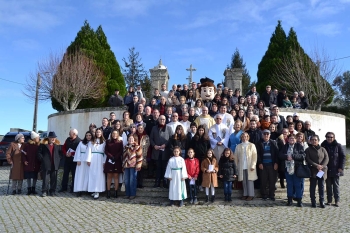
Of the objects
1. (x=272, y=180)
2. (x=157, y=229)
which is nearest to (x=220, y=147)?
(x=272, y=180)

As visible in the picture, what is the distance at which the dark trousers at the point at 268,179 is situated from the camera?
7598 millimetres

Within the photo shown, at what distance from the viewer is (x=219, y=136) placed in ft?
27.1

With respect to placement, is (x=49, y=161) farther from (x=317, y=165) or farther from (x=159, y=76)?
(x=159, y=76)

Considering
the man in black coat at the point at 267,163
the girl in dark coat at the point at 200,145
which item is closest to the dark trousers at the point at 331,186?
the man in black coat at the point at 267,163

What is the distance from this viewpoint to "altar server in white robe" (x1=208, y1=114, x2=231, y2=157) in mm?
8016

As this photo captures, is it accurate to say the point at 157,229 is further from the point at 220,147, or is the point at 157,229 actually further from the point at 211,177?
the point at 220,147

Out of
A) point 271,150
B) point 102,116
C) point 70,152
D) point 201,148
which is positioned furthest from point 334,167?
point 102,116

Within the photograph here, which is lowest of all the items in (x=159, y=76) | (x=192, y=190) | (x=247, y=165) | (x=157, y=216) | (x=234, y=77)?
(x=157, y=216)

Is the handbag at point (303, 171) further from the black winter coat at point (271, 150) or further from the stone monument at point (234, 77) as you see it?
the stone monument at point (234, 77)

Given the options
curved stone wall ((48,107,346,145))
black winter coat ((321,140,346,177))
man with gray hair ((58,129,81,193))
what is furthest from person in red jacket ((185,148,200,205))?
curved stone wall ((48,107,346,145))

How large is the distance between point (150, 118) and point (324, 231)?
534 cm

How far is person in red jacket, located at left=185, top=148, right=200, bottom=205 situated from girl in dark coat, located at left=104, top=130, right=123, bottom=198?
5.82 ft

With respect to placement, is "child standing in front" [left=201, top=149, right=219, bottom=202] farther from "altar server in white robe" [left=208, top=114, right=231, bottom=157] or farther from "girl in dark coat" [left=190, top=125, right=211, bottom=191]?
"altar server in white robe" [left=208, top=114, right=231, bottom=157]

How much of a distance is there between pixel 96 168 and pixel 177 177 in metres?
2.27
